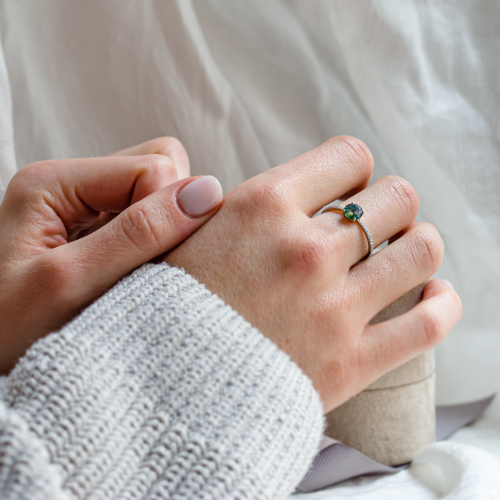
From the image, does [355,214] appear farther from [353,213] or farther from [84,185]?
[84,185]

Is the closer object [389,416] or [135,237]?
[135,237]

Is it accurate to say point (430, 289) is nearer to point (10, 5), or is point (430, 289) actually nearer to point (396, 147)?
point (396, 147)

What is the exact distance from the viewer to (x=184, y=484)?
0.46 m

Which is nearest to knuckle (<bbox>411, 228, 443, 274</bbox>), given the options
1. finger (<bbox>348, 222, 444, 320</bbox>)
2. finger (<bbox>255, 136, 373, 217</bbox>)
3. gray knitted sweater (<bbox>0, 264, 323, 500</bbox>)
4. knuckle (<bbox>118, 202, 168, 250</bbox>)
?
finger (<bbox>348, 222, 444, 320</bbox>)

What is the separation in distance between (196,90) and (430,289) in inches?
22.8

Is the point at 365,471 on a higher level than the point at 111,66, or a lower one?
lower

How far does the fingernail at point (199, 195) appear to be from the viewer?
62cm

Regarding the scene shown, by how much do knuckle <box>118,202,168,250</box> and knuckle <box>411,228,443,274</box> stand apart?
0.37m

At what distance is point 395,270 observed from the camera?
0.67 m

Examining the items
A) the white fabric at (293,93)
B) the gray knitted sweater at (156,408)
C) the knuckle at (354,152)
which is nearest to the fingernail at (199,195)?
Result: the gray knitted sweater at (156,408)

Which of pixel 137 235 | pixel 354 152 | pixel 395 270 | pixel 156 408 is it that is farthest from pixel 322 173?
pixel 156 408

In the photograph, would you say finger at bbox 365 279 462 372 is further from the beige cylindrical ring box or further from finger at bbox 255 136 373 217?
finger at bbox 255 136 373 217

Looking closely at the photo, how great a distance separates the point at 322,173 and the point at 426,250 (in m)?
0.19

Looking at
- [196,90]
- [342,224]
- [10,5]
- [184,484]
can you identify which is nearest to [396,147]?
[342,224]
